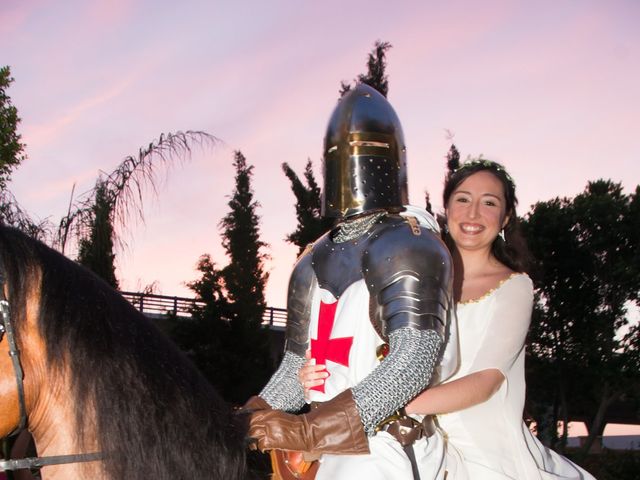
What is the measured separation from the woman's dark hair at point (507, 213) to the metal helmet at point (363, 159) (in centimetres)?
87

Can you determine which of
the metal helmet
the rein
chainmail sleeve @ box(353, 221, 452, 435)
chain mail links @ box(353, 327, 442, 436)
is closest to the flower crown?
the metal helmet

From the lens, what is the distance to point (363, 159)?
2.79 metres

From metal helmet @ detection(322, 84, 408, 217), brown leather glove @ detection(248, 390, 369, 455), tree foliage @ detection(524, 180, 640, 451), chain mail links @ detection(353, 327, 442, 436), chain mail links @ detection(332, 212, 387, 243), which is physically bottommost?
brown leather glove @ detection(248, 390, 369, 455)

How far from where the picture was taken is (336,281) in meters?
2.72

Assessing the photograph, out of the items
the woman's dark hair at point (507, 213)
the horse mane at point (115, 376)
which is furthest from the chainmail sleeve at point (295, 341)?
the woman's dark hair at point (507, 213)

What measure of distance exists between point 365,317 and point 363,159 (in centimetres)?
61

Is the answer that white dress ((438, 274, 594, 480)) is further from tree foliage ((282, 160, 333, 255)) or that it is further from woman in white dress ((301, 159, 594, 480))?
tree foliage ((282, 160, 333, 255))

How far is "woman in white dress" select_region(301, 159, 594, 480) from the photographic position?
3.13 meters

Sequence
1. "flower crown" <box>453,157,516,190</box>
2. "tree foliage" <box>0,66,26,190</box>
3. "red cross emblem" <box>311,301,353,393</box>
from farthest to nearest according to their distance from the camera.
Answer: "tree foliage" <box>0,66,26,190</box>
"flower crown" <box>453,157,516,190</box>
"red cross emblem" <box>311,301,353,393</box>

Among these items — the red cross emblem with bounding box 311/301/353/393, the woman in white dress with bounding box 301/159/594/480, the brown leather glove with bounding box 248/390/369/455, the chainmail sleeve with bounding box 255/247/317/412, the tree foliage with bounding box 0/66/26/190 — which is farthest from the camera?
the tree foliage with bounding box 0/66/26/190

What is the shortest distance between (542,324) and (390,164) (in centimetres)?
1747

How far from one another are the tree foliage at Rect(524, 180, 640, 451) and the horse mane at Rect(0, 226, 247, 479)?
17.6 meters

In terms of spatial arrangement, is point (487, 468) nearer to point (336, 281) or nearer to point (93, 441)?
point (336, 281)

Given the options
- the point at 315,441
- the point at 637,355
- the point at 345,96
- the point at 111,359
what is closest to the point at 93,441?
the point at 111,359
